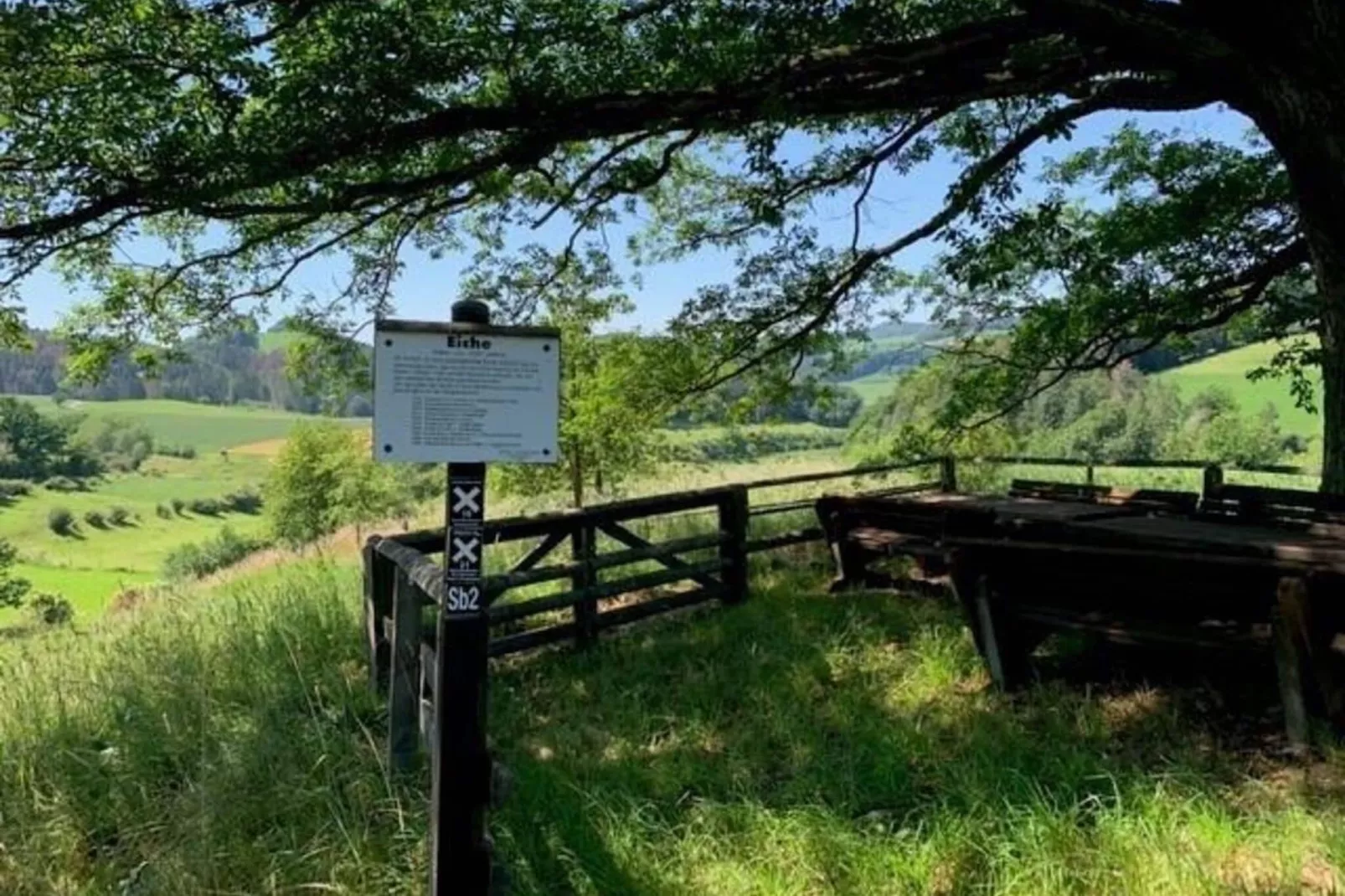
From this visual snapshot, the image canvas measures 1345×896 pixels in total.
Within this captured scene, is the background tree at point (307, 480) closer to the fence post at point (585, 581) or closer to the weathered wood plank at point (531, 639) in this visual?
the fence post at point (585, 581)

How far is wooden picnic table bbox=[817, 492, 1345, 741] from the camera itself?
14.3 ft

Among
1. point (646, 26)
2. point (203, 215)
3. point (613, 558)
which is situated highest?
point (646, 26)

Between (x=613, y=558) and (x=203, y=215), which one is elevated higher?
(x=203, y=215)

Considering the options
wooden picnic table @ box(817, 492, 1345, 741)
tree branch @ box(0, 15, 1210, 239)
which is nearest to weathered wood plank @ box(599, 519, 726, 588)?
wooden picnic table @ box(817, 492, 1345, 741)

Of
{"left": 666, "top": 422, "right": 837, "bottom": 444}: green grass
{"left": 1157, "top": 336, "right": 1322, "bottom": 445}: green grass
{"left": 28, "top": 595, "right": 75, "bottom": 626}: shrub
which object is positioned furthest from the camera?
{"left": 1157, "top": 336, "right": 1322, "bottom": 445}: green grass

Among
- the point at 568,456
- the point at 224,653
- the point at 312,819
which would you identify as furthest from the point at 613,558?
the point at 568,456

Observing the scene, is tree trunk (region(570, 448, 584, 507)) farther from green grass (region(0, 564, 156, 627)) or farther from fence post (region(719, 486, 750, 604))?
green grass (region(0, 564, 156, 627))

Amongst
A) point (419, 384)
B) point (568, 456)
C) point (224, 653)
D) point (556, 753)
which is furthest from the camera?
point (568, 456)

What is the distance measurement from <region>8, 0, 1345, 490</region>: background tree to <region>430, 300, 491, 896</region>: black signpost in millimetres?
4083

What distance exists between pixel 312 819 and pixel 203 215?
4790 mm

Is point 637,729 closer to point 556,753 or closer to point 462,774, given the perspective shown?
point 556,753

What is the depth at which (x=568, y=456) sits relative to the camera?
18.6m

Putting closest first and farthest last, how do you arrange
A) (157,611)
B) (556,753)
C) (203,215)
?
(556,753) < (203,215) < (157,611)

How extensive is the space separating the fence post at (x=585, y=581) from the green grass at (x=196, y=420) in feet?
360
